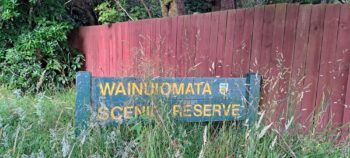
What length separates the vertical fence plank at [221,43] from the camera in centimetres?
407

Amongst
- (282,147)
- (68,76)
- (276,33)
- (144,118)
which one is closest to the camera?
(282,147)

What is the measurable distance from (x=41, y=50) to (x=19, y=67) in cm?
52

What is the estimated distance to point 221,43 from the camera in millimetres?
4102

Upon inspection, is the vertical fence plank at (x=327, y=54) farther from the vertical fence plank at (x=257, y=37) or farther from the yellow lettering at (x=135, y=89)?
the yellow lettering at (x=135, y=89)

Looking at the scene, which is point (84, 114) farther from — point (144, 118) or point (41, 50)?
point (41, 50)

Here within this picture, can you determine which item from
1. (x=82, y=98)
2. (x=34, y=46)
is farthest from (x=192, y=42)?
(x=34, y=46)

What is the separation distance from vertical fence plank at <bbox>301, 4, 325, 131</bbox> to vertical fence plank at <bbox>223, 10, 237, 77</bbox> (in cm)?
87

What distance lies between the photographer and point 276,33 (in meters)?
3.51

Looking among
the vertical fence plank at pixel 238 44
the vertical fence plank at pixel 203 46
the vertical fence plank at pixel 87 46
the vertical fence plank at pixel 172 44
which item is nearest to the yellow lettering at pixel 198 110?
the vertical fence plank at pixel 238 44

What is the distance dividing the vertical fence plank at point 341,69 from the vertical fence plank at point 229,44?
1094 mm

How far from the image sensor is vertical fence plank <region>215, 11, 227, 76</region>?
4.07 meters

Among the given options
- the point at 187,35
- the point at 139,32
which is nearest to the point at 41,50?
the point at 139,32

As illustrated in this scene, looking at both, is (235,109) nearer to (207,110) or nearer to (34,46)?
(207,110)

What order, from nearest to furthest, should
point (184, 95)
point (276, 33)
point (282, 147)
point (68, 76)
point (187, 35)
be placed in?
point (282, 147) → point (184, 95) → point (276, 33) → point (187, 35) → point (68, 76)
